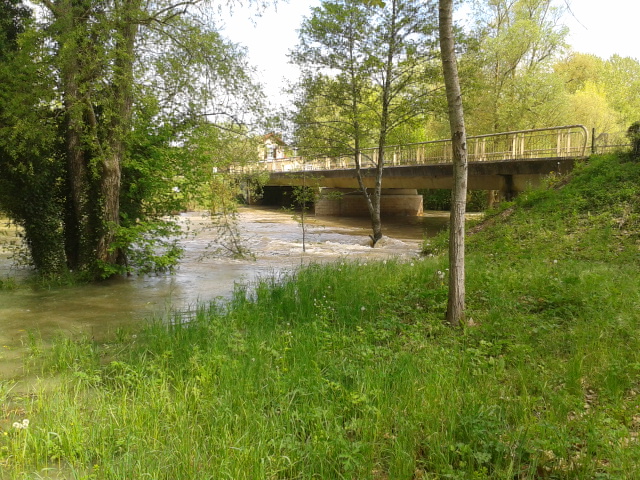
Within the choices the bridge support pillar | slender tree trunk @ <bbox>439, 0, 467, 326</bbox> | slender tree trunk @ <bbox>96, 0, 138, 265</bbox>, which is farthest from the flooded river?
the bridge support pillar

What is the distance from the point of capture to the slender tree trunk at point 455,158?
577 centimetres

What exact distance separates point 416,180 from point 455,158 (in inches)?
826

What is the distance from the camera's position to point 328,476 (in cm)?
320

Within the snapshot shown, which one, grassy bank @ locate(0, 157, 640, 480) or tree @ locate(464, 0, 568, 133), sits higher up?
tree @ locate(464, 0, 568, 133)

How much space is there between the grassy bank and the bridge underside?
11.7 meters

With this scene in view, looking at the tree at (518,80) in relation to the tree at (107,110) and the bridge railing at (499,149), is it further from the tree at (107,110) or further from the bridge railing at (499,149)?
the tree at (107,110)

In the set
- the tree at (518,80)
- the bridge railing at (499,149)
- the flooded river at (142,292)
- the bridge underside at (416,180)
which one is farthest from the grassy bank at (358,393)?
the tree at (518,80)

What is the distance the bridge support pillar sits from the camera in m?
36.4

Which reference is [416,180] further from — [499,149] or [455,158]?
[455,158]

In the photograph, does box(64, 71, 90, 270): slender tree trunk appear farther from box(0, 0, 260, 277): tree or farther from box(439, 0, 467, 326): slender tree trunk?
box(439, 0, 467, 326): slender tree trunk

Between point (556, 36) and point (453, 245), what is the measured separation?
30743mm

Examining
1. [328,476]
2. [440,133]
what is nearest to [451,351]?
[328,476]

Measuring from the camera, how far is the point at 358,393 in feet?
13.4

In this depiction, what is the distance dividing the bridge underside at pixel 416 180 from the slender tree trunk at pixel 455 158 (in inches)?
470
